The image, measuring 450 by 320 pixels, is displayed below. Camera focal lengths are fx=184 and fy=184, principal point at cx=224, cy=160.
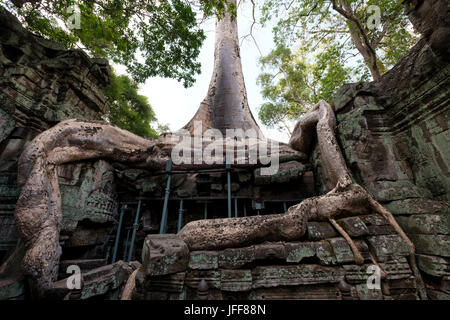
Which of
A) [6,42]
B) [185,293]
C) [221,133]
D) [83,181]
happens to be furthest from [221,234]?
[6,42]

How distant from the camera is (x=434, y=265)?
167cm

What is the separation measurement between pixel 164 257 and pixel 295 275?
45.2 inches

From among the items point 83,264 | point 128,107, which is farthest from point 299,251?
point 128,107

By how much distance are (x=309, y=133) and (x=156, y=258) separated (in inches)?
121

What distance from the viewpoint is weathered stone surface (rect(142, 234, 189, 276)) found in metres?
1.56

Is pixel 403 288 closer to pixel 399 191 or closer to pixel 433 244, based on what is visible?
pixel 433 244

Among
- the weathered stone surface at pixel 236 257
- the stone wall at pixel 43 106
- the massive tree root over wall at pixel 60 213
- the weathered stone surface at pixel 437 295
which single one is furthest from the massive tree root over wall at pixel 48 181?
the weathered stone surface at pixel 437 295

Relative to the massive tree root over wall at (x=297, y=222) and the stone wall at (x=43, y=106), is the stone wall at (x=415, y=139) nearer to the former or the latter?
the massive tree root over wall at (x=297, y=222)

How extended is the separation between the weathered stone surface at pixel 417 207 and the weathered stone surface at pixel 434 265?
0.43 meters

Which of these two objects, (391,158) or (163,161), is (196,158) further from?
(391,158)

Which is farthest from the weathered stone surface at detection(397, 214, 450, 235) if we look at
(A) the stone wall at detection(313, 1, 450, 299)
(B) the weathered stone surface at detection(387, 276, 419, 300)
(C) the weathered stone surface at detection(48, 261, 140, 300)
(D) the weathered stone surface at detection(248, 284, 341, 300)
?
(C) the weathered stone surface at detection(48, 261, 140, 300)

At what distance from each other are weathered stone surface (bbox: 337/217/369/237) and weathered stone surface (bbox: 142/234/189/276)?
1.64 meters

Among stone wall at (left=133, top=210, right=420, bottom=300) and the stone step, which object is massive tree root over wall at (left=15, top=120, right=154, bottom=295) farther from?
stone wall at (left=133, top=210, right=420, bottom=300)

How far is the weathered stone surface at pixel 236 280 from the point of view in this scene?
5.14 feet
